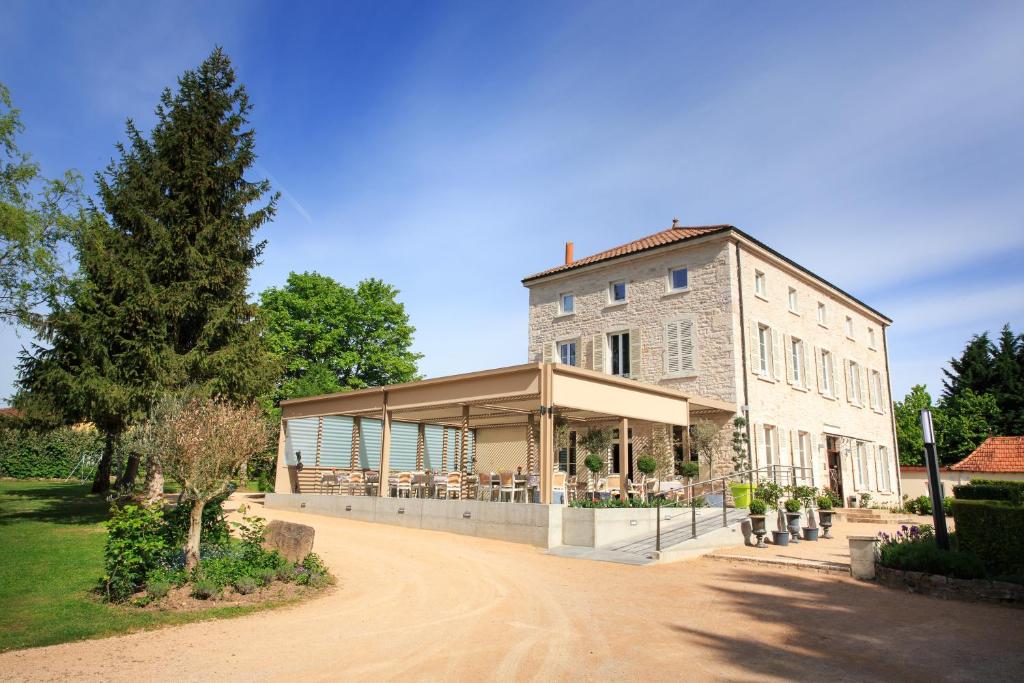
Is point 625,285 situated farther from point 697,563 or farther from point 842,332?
point 697,563

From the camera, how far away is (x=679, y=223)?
23047 mm

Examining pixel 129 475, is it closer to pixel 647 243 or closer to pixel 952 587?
pixel 647 243

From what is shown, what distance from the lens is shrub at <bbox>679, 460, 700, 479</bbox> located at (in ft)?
57.1

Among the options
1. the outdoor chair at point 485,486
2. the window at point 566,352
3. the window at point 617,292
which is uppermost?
the window at point 617,292

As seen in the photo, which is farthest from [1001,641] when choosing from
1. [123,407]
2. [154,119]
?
[154,119]

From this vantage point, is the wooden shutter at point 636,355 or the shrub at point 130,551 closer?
the shrub at point 130,551

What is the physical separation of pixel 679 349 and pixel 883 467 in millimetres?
11698

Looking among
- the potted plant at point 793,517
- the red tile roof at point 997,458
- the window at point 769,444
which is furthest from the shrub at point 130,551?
the red tile roof at point 997,458

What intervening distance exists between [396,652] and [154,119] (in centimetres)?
1422

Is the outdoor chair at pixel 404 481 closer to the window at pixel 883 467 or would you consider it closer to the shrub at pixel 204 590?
the shrub at pixel 204 590

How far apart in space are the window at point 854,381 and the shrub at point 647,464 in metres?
10.9

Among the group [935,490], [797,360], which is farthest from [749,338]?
[935,490]

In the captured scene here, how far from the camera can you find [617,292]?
21.7 m

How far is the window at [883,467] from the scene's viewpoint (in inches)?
968
